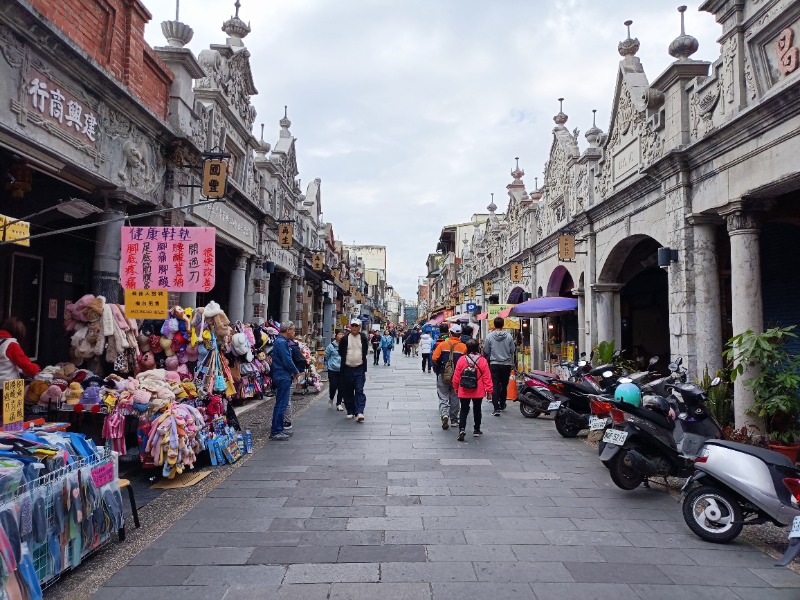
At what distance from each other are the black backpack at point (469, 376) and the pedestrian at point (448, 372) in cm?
60

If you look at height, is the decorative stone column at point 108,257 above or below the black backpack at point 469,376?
above

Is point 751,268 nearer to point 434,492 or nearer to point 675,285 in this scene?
point 675,285

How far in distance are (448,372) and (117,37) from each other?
742cm

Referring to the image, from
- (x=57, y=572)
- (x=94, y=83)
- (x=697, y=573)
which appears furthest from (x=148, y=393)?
(x=697, y=573)

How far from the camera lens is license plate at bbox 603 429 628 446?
5.68 meters

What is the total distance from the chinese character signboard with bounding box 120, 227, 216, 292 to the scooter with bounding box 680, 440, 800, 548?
6464mm

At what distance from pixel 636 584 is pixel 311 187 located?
28069 millimetres

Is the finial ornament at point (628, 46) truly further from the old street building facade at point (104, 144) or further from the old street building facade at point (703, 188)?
the old street building facade at point (104, 144)

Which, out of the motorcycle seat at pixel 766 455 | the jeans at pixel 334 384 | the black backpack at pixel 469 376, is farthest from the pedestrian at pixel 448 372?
the motorcycle seat at pixel 766 455

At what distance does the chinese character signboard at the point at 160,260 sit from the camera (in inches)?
289

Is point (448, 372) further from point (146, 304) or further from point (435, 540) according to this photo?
point (146, 304)

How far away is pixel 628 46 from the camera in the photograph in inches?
456

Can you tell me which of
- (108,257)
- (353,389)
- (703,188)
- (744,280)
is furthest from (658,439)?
(108,257)

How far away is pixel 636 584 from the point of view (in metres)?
3.69
